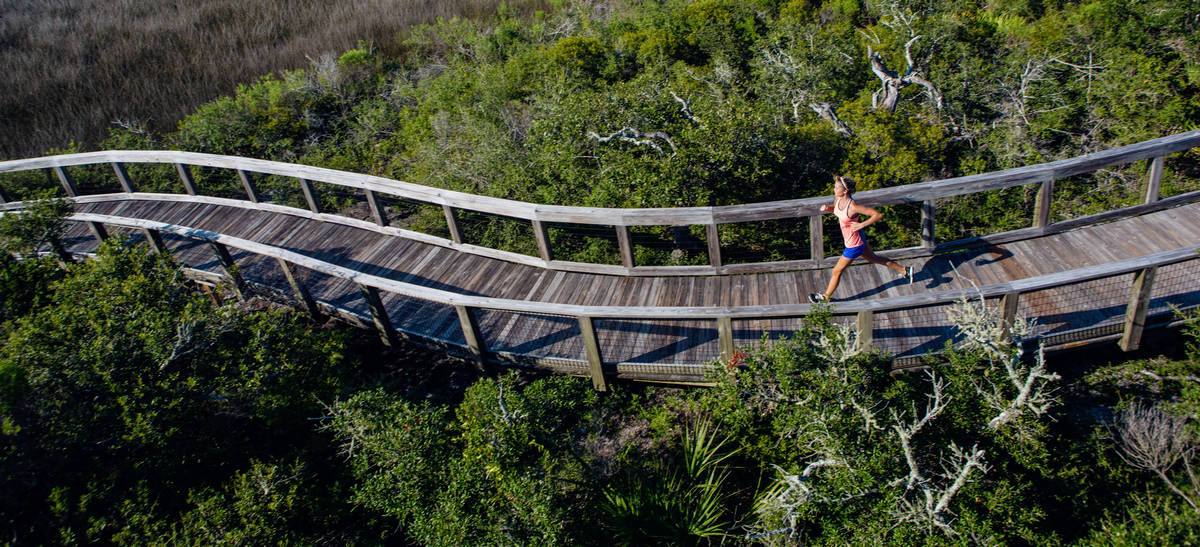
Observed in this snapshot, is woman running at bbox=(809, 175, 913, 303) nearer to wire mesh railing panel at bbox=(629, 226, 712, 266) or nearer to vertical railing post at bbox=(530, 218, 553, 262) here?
wire mesh railing panel at bbox=(629, 226, 712, 266)

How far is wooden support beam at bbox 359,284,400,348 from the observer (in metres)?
8.70

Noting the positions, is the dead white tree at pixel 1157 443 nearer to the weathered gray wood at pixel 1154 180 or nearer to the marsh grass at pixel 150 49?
the weathered gray wood at pixel 1154 180

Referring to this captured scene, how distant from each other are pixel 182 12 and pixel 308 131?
41.8 ft

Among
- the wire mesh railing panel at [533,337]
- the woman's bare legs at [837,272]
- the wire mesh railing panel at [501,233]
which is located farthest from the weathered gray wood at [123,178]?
the woman's bare legs at [837,272]

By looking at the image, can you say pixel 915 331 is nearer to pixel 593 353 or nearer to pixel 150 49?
pixel 593 353

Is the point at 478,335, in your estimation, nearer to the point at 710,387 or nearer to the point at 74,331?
the point at 710,387

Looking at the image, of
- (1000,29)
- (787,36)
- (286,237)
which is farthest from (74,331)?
(1000,29)

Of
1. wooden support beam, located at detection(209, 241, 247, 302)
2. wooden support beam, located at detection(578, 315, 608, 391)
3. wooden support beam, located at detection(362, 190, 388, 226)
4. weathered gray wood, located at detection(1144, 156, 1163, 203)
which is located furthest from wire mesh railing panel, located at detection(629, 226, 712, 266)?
wooden support beam, located at detection(209, 241, 247, 302)

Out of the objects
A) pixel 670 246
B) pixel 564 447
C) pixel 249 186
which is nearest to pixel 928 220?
pixel 670 246

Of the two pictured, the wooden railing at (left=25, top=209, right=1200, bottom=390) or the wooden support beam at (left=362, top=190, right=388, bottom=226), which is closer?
the wooden railing at (left=25, top=209, right=1200, bottom=390)

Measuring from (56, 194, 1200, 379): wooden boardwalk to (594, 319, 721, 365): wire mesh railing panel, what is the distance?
0.01m

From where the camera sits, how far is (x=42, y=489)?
20.8 feet

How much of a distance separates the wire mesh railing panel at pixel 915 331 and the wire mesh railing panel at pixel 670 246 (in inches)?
104

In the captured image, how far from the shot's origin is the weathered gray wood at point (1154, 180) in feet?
24.8
